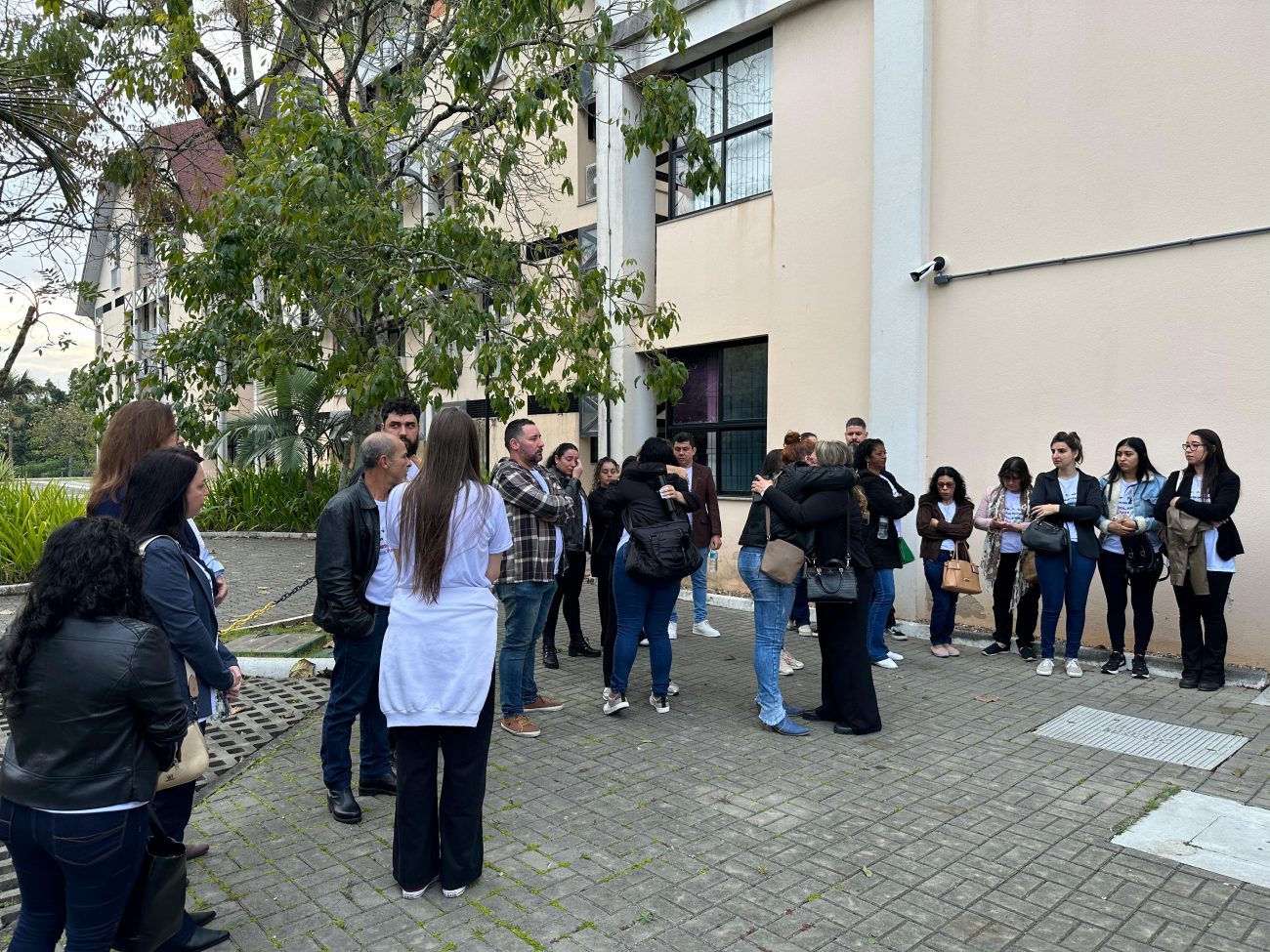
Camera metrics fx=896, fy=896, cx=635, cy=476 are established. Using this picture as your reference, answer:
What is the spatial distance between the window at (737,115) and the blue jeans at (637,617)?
6.20 m

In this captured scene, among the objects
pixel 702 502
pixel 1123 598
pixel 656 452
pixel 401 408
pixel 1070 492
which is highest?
pixel 401 408

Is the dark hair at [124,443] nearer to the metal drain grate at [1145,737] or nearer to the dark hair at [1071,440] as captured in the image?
the metal drain grate at [1145,737]

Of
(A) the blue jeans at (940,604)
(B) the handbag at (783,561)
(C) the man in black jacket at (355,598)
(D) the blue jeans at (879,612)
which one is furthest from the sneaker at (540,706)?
(A) the blue jeans at (940,604)

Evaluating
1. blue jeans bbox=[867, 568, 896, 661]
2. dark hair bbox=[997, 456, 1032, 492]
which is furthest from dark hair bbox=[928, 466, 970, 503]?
blue jeans bbox=[867, 568, 896, 661]

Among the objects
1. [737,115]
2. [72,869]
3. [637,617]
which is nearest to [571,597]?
[637,617]

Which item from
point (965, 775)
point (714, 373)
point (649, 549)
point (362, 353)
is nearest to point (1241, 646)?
point (965, 775)

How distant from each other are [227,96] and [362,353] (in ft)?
11.8

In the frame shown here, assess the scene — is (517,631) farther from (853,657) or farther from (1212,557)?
(1212,557)

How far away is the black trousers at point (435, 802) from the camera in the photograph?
11.6 feet

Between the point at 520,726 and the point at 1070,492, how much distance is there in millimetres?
4761

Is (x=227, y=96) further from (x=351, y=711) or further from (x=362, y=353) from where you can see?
(x=351, y=711)

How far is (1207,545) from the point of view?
253 inches

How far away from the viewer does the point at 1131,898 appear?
3.55 meters

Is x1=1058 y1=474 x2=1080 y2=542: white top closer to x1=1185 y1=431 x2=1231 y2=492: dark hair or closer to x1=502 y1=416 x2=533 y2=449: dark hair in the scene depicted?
x1=1185 y1=431 x2=1231 y2=492: dark hair
